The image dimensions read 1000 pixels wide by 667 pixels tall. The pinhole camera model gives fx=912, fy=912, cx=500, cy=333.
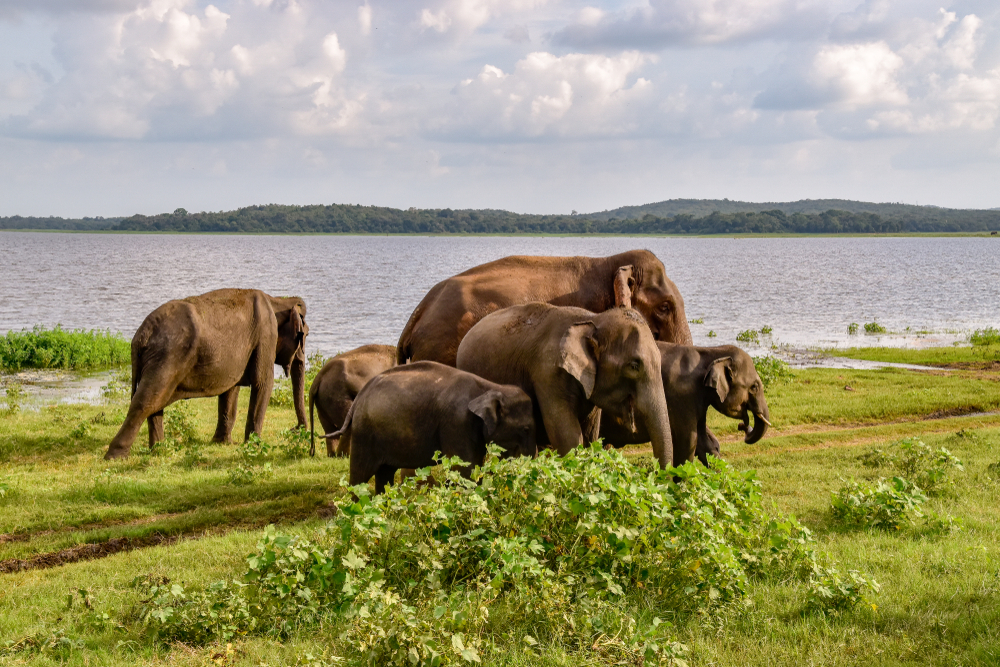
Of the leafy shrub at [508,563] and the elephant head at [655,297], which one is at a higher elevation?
the elephant head at [655,297]

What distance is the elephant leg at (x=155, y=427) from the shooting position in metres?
13.9

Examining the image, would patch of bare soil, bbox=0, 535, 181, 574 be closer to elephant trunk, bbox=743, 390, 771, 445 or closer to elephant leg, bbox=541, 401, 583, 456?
elephant leg, bbox=541, 401, 583, 456

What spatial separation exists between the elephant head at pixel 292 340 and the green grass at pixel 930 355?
60.7 feet

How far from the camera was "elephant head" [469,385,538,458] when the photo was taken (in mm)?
8406

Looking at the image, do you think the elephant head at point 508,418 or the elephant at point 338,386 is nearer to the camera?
→ the elephant head at point 508,418

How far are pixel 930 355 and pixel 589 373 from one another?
22.5 m

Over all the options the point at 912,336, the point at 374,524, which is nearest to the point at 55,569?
the point at 374,524

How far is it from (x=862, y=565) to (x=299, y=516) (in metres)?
Answer: 5.90

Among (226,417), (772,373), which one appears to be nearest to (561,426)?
(226,417)

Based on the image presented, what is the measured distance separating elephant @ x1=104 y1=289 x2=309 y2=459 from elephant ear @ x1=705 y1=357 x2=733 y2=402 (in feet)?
24.3

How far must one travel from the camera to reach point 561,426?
8.94 m

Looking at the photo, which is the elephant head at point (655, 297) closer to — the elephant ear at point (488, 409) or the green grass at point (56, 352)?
the elephant ear at point (488, 409)

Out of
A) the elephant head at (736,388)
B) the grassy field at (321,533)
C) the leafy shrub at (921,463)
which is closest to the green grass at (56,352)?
the grassy field at (321,533)

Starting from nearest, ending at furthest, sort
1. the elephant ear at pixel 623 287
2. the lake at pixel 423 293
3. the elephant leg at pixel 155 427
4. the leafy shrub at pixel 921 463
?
the leafy shrub at pixel 921 463 < the elephant ear at pixel 623 287 < the elephant leg at pixel 155 427 < the lake at pixel 423 293
